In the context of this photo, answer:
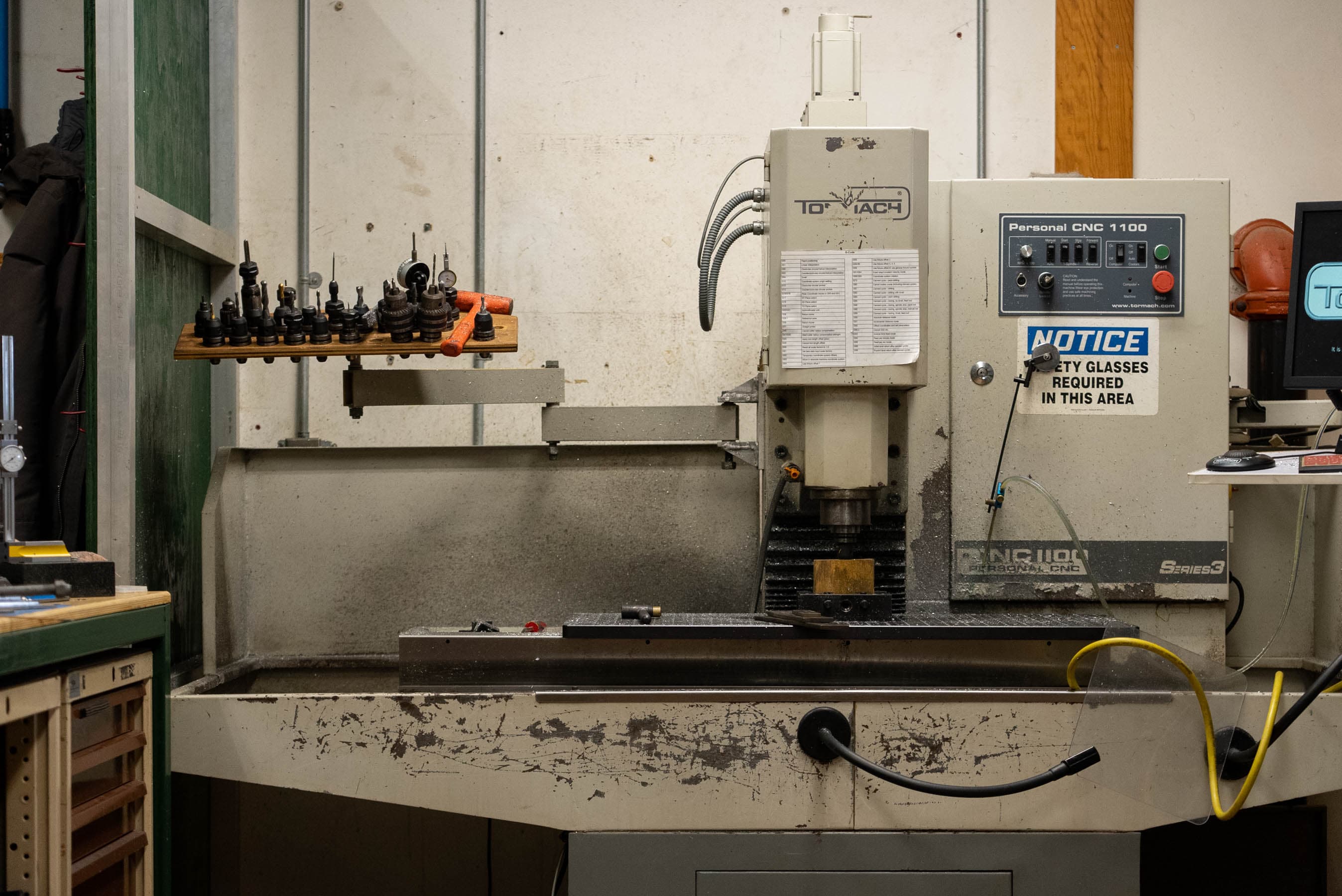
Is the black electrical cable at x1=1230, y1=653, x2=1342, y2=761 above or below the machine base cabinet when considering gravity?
above

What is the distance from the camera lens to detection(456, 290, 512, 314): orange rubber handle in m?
1.71

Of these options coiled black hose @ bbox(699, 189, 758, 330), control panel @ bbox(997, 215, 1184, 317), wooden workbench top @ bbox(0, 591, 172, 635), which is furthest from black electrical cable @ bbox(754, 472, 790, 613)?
wooden workbench top @ bbox(0, 591, 172, 635)

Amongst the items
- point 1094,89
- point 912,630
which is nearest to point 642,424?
point 912,630

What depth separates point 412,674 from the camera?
1489mm

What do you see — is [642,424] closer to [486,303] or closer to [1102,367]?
[486,303]

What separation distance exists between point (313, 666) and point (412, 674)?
2.10 feet

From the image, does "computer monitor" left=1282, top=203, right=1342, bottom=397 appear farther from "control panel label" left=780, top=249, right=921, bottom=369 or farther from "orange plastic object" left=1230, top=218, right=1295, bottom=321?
"orange plastic object" left=1230, top=218, right=1295, bottom=321

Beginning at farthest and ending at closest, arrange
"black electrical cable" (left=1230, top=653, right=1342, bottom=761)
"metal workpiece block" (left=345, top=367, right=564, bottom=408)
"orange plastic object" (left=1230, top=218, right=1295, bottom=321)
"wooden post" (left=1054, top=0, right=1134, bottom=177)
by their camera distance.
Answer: "wooden post" (left=1054, top=0, right=1134, bottom=177) < "orange plastic object" (left=1230, top=218, right=1295, bottom=321) < "metal workpiece block" (left=345, top=367, right=564, bottom=408) < "black electrical cable" (left=1230, top=653, right=1342, bottom=761)

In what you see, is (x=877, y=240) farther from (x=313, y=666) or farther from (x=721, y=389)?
(x=313, y=666)

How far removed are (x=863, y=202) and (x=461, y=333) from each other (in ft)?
2.44

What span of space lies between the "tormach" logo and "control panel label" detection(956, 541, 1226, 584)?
2.14ft

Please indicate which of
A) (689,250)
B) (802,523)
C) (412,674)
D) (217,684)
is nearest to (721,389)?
(689,250)

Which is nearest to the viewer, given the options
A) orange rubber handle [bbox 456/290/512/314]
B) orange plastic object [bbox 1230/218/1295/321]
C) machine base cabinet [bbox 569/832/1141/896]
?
machine base cabinet [bbox 569/832/1141/896]

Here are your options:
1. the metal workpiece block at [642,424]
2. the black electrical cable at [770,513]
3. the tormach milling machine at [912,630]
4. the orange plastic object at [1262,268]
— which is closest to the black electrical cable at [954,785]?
the tormach milling machine at [912,630]
